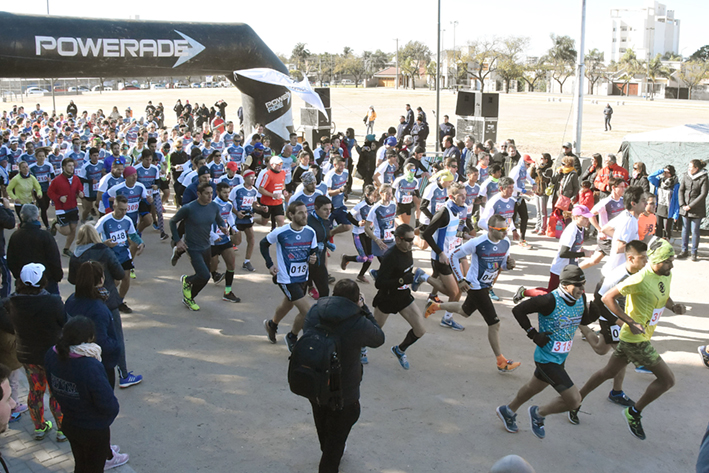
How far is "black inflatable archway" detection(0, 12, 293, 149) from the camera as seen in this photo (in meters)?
13.6

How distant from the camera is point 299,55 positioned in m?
113

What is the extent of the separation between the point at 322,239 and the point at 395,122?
32.4 metres

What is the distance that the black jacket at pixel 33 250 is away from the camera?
21.9 feet

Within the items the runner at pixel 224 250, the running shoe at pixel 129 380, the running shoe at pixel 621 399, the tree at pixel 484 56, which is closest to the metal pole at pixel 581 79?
the runner at pixel 224 250

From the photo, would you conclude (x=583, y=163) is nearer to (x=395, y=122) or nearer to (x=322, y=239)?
(x=322, y=239)

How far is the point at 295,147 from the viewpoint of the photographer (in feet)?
50.2

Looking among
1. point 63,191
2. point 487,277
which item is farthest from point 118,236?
point 487,277

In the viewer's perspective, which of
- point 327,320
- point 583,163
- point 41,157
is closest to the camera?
point 327,320

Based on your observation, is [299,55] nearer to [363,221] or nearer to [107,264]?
[363,221]

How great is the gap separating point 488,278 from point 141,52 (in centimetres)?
1173

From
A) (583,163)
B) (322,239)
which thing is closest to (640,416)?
(322,239)

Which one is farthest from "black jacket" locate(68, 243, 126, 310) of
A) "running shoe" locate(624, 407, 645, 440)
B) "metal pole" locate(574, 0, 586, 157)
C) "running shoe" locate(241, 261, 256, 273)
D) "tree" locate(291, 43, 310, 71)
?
"tree" locate(291, 43, 310, 71)

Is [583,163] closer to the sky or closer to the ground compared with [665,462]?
closer to the sky

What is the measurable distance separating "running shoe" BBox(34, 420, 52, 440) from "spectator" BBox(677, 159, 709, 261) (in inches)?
396
